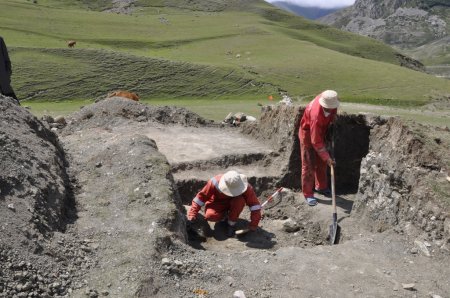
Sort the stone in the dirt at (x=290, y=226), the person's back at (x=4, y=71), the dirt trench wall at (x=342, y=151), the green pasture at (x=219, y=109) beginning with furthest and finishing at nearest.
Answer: the green pasture at (x=219, y=109), the person's back at (x=4, y=71), the dirt trench wall at (x=342, y=151), the stone in the dirt at (x=290, y=226)

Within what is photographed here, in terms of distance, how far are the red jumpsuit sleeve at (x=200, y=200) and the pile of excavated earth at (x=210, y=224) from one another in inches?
11.0

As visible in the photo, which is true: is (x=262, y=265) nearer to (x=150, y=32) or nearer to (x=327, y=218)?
(x=327, y=218)

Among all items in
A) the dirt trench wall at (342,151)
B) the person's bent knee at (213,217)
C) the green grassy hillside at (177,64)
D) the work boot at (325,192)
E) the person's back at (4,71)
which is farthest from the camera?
the green grassy hillside at (177,64)

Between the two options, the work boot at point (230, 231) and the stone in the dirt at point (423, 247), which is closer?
the stone in the dirt at point (423, 247)

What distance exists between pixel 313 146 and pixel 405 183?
6.73 ft

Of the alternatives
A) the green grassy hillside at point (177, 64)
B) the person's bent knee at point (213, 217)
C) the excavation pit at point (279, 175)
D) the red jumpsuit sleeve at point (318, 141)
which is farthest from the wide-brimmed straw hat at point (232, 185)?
A: the green grassy hillside at point (177, 64)

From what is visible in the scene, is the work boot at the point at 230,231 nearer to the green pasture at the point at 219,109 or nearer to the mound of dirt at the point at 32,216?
the mound of dirt at the point at 32,216

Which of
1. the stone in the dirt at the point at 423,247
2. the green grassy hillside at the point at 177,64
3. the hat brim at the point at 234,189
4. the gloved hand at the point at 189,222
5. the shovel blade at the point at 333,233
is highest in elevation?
the stone in the dirt at the point at 423,247

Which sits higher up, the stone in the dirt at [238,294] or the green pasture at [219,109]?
the stone in the dirt at [238,294]

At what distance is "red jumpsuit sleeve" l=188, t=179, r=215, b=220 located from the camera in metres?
8.70

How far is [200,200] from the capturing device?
8758mm

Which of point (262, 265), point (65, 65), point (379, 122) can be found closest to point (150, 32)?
point (65, 65)

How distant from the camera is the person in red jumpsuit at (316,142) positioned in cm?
911

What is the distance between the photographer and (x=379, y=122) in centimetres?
984
